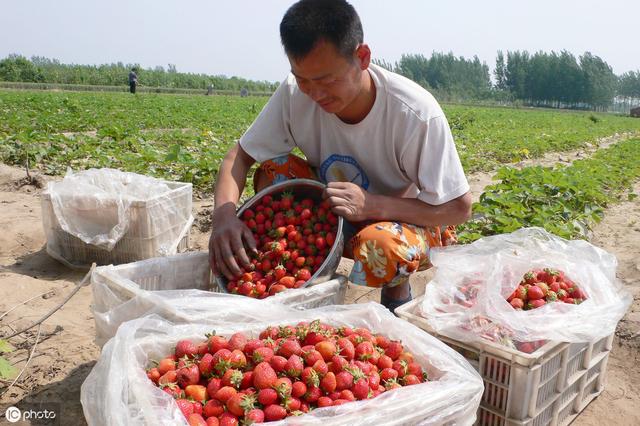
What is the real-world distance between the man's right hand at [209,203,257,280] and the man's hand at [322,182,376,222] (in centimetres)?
44

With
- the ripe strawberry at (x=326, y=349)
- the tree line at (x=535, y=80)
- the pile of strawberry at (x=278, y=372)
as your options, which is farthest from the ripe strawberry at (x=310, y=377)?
the tree line at (x=535, y=80)

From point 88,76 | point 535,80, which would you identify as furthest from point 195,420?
point 535,80

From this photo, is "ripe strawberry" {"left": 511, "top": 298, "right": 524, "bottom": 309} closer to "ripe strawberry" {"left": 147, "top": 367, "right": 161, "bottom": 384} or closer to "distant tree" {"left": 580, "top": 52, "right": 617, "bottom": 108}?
"ripe strawberry" {"left": 147, "top": 367, "right": 161, "bottom": 384}

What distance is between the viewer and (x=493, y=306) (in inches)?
85.0

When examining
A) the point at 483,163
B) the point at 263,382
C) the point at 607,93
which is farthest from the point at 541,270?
the point at 607,93

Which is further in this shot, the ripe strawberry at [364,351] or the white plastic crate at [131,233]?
the white plastic crate at [131,233]

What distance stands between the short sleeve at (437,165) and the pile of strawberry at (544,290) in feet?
1.66

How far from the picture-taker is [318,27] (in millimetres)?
2266

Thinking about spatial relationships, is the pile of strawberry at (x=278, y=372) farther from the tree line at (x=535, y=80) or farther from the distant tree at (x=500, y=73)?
the distant tree at (x=500, y=73)

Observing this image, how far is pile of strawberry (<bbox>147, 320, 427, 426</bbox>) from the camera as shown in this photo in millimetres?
1575

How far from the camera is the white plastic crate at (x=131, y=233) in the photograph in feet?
11.7

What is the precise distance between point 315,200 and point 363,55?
0.84 metres

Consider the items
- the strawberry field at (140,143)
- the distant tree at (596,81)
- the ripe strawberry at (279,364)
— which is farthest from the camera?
the distant tree at (596,81)

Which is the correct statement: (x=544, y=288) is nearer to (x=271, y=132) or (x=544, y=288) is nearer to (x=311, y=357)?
(x=311, y=357)
